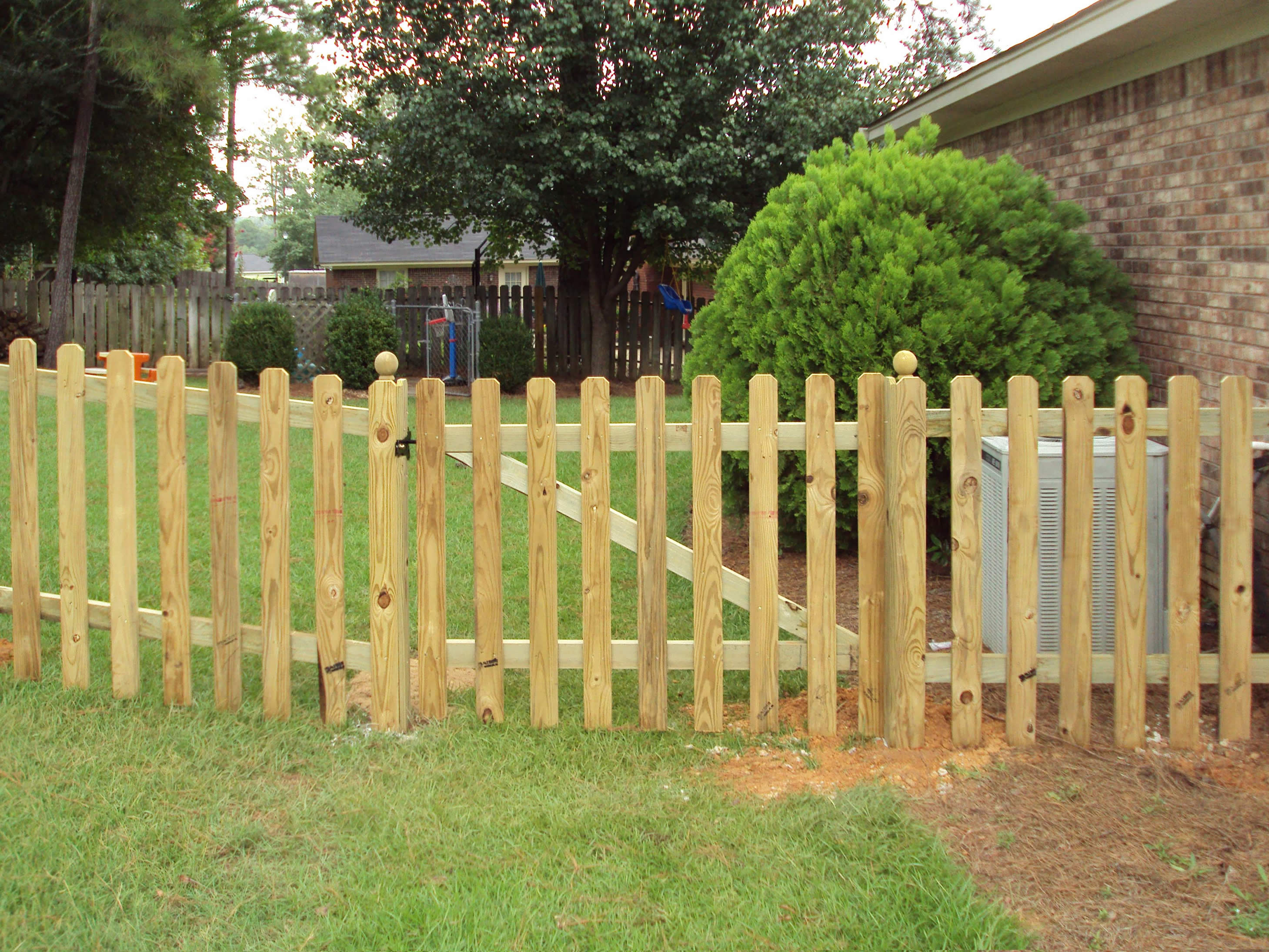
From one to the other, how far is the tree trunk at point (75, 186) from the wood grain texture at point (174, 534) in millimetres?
14726

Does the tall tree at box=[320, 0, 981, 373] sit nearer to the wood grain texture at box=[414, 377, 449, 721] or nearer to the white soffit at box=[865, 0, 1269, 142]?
the white soffit at box=[865, 0, 1269, 142]

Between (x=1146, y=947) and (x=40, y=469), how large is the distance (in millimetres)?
8974

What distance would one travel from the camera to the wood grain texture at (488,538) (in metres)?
4.09

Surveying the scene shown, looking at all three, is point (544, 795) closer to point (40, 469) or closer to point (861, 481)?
point (861, 481)

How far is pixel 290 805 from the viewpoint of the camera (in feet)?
11.8

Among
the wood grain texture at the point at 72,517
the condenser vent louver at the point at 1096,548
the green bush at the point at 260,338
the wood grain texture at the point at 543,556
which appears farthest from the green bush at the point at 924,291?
the green bush at the point at 260,338

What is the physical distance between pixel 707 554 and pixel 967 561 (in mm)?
892

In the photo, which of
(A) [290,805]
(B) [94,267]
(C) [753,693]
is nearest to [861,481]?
(C) [753,693]

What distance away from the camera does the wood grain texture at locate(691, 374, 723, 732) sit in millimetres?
4066

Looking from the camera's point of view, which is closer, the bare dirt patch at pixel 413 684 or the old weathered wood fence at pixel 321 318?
the bare dirt patch at pixel 413 684

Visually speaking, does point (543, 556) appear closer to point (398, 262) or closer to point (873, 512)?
point (873, 512)

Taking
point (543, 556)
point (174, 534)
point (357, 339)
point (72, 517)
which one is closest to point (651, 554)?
point (543, 556)

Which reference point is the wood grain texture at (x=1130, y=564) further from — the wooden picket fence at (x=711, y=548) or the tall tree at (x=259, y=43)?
the tall tree at (x=259, y=43)

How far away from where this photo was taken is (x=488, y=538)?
414cm
